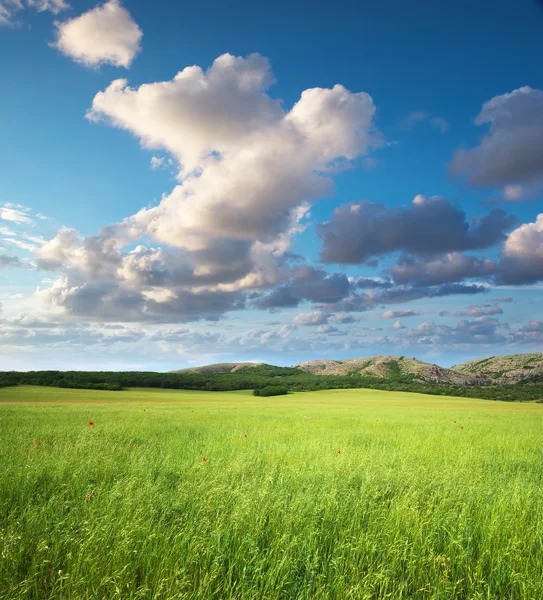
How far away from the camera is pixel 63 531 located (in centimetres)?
478

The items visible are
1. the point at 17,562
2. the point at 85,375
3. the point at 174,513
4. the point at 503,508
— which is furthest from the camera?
the point at 85,375

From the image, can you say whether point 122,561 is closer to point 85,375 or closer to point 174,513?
point 174,513

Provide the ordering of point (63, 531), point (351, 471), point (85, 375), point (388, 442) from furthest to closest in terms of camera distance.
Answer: point (85, 375)
point (388, 442)
point (351, 471)
point (63, 531)

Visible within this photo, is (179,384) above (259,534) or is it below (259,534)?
below

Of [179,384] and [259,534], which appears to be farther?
[179,384]

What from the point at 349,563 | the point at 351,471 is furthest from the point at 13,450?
the point at 349,563

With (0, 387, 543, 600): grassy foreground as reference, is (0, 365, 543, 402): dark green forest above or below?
below

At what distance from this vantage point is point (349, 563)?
4.45 metres

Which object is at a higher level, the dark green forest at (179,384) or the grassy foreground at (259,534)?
the grassy foreground at (259,534)

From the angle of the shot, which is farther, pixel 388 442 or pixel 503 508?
pixel 388 442

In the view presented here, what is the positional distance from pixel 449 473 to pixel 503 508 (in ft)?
7.46

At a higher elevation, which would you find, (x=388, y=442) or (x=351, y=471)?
(x=351, y=471)

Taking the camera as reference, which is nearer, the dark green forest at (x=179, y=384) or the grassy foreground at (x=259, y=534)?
the grassy foreground at (x=259, y=534)

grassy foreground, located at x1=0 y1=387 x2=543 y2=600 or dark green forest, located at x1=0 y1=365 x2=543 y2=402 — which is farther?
dark green forest, located at x1=0 y1=365 x2=543 y2=402
